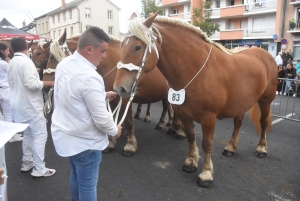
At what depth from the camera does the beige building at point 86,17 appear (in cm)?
3978

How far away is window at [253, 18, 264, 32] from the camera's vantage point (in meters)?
23.3

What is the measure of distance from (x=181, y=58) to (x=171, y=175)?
1.66 m

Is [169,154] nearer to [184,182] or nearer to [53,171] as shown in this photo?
[184,182]

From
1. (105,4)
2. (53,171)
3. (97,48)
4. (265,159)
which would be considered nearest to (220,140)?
(265,159)

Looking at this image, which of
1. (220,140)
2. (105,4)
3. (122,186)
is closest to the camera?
(122,186)

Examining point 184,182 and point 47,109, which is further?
point 47,109

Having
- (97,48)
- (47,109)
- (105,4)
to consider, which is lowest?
(47,109)

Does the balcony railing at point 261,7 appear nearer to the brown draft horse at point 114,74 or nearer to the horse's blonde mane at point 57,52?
the brown draft horse at point 114,74

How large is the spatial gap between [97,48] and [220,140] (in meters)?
3.54

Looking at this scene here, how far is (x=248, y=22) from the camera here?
81.1 feet

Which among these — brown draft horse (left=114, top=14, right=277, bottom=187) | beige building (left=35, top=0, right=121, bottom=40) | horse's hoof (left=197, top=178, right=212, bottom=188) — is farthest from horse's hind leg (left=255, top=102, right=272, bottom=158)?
beige building (left=35, top=0, right=121, bottom=40)

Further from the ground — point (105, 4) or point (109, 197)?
point (105, 4)

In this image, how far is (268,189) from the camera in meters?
2.86

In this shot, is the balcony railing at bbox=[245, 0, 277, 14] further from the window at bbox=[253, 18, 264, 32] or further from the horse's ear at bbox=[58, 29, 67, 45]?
the horse's ear at bbox=[58, 29, 67, 45]
